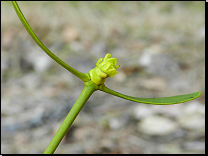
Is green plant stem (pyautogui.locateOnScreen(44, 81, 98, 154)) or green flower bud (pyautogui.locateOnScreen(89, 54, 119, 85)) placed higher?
green flower bud (pyautogui.locateOnScreen(89, 54, 119, 85))

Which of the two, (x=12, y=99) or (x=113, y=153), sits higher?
(x=12, y=99)

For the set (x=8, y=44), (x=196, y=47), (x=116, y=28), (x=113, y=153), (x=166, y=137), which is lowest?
(x=113, y=153)

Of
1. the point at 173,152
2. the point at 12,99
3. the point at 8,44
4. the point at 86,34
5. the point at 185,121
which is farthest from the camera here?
the point at 86,34

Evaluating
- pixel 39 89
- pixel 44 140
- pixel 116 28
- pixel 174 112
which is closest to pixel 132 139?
pixel 174 112

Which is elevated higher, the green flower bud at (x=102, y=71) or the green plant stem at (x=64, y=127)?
the green flower bud at (x=102, y=71)

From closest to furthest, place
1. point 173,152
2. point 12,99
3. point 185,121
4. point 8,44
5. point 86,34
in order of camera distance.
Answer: point 173,152 < point 185,121 < point 12,99 < point 8,44 < point 86,34

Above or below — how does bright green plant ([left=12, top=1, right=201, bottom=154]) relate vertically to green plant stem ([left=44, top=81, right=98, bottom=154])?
above

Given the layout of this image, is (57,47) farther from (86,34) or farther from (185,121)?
(185,121)

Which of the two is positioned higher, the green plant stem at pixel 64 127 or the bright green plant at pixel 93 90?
the bright green plant at pixel 93 90

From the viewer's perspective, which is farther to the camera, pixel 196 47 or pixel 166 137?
pixel 196 47

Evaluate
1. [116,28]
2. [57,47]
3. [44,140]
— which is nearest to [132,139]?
[44,140]
